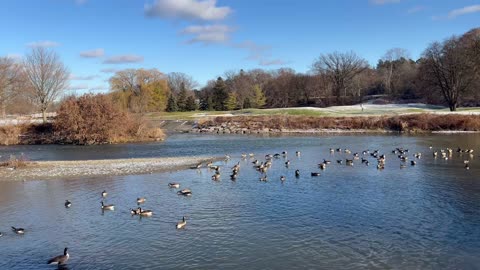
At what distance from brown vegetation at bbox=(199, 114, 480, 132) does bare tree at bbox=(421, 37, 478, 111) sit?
56.3ft

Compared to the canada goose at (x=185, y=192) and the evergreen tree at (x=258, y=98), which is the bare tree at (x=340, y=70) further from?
the canada goose at (x=185, y=192)

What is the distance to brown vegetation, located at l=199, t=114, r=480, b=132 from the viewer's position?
6831 centimetres

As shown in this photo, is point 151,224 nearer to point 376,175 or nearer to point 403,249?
point 403,249

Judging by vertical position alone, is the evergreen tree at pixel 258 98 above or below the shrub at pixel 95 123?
above

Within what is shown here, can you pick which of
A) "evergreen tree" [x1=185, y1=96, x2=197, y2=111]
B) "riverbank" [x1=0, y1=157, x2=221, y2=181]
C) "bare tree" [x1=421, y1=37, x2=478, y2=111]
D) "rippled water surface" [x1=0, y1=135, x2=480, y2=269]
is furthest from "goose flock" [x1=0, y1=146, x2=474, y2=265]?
"evergreen tree" [x1=185, y1=96, x2=197, y2=111]

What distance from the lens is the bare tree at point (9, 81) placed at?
246ft

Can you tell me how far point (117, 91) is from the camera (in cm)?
12581

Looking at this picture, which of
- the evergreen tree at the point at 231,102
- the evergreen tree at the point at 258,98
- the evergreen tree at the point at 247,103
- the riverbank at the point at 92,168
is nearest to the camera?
the riverbank at the point at 92,168

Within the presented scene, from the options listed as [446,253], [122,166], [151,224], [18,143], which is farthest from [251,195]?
[18,143]

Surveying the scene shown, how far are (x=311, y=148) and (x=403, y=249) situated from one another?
33124 mm

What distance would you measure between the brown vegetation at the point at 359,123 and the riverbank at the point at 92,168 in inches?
1536

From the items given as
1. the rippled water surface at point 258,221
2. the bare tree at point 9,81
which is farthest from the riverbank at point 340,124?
the rippled water surface at point 258,221

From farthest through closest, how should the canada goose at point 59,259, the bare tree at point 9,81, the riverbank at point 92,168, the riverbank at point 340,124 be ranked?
1. the bare tree at point 9,81
2. the riverbank at point 340,124
3. the riverbank at point 92,168
4. the canada goose at point 59,259

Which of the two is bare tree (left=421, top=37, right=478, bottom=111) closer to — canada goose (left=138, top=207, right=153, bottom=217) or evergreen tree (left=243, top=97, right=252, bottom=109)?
evergreen tree (left=243, top=97, right=252, bottom=109)
